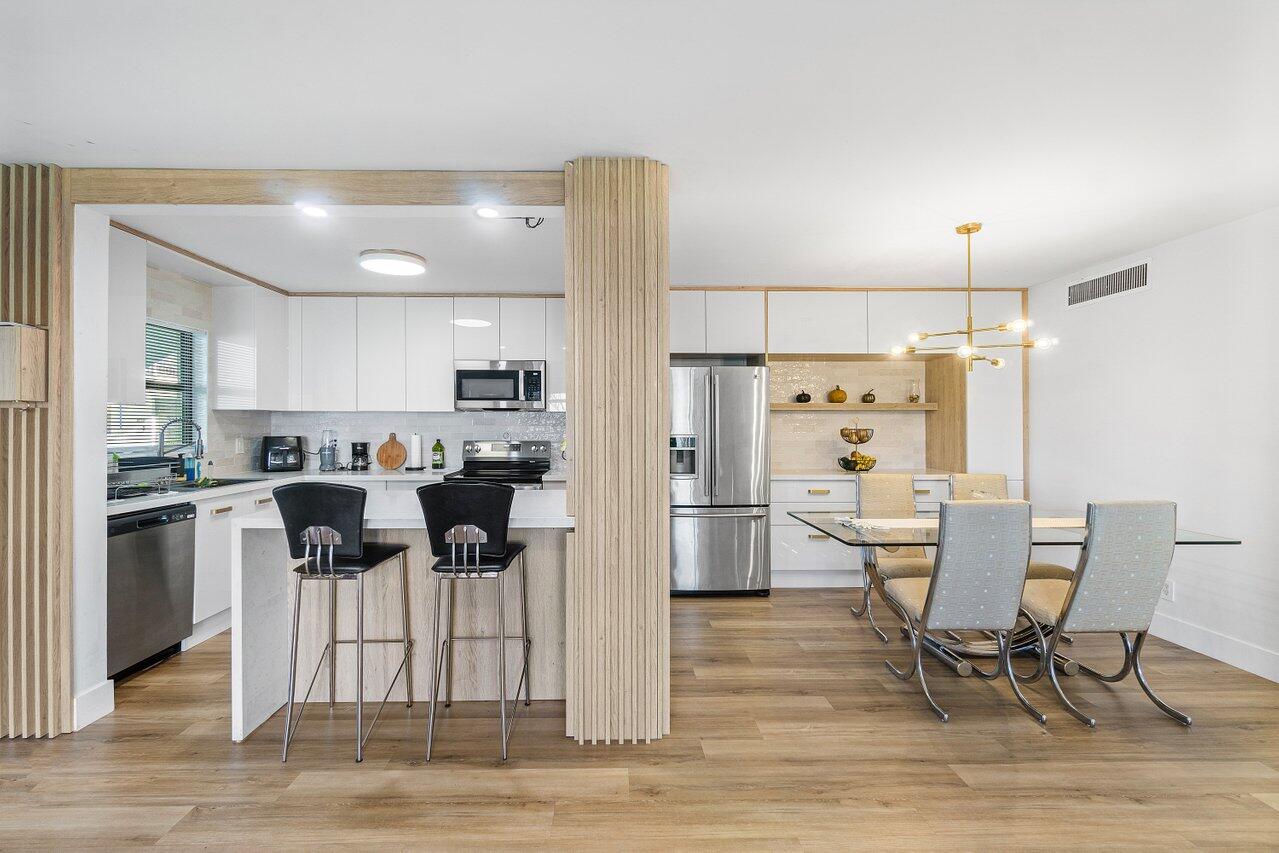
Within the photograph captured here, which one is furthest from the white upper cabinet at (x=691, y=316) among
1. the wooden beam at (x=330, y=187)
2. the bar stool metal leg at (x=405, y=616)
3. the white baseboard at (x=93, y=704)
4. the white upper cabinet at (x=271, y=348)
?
the white baseboard at (x=93, y=704)

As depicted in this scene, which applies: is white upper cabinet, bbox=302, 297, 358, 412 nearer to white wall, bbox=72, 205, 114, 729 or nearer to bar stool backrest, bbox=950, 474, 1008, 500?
white wall, bbox=72, 205, 114, 729

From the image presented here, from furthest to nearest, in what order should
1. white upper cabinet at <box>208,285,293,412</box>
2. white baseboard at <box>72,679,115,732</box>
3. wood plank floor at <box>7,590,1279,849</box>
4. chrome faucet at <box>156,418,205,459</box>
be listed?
1. white upper cabinet at <box>208,285,293,412</box>
2. chrome faucet at <box>156,418,205,459</box>
3. white baseboard at <box>72,679,115,732</box>
4. wood plank floor at <box>7,590,1279,849</box>

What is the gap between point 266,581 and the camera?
101 inches

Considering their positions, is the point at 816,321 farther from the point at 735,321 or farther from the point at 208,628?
the point at 208,628

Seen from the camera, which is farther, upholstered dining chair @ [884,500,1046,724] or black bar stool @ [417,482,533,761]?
upholstered dining chair @ [884,500,1046,724]

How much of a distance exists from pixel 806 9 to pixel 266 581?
2896mm

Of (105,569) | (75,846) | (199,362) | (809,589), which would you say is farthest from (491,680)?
(199,362)

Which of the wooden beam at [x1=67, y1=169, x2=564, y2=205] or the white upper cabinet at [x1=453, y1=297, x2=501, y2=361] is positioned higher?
the wooden beam at [x1=67, y1=169, x2=564, y2=205]

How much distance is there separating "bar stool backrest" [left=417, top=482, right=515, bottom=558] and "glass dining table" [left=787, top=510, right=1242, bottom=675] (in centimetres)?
149

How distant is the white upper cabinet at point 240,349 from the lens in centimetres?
432

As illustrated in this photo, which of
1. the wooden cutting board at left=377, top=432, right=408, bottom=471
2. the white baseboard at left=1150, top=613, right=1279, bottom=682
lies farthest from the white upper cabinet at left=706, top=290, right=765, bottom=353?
the white baseboard at left=1150, top=613, right=1279, bottom=682

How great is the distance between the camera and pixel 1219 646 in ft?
10.7

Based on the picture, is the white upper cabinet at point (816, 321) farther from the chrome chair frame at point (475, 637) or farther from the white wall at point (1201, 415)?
the chrome chair frame at point (475, 637)

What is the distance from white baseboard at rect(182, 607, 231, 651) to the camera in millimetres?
3470
